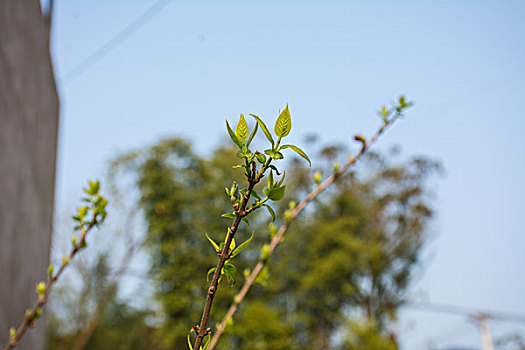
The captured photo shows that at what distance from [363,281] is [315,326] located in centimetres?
129

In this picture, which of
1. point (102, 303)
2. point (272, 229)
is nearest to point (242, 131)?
point (272, 229)

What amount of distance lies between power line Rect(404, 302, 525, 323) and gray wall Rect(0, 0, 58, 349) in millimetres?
8234

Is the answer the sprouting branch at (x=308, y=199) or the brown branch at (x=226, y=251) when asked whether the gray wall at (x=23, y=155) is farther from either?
the brown branch at (x=226, y=251)

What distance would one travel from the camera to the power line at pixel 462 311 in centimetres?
966

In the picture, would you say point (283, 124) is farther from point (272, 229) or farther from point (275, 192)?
point (272, 229)

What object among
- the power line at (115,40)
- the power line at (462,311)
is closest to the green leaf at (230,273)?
the power line at (115,40)

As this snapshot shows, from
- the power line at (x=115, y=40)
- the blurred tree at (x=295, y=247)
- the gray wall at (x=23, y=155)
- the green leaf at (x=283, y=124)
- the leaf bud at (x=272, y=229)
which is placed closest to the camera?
the green leaf at (x=283, y=124)

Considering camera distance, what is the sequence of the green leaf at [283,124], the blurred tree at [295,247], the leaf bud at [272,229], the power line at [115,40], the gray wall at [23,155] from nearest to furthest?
the green leaf at [283,124] → the leaf bud at [272,229] → the gray wall at [23,155] → the power line at [115,40] → the blurred tree at [295,247]

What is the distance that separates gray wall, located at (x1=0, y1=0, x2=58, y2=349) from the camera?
1558 millimetres

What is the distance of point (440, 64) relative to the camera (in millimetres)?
5793

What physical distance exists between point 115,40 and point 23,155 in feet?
6.65

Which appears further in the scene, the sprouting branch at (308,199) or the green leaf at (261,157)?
the sprouting branch at (308,199)

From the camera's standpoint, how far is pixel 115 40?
146 inches

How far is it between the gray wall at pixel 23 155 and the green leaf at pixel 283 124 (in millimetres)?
1287
